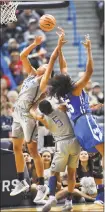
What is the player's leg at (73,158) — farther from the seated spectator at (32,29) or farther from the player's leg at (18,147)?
the seated spectator at (32,29)

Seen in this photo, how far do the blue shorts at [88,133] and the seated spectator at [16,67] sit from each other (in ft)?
20.1

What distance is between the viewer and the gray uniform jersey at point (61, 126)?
9484 mm

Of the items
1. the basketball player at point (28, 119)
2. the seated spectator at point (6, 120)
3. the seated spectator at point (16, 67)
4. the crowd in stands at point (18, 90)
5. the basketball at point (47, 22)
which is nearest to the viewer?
the basketball at point (47, 22)

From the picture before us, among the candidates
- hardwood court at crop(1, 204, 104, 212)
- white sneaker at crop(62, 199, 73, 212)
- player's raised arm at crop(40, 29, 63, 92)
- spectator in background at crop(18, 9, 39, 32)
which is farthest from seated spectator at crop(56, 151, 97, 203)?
spectator in background at crop(18, 9, 39, 32)

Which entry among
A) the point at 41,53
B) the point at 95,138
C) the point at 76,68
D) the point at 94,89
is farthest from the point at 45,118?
the point at 76,68

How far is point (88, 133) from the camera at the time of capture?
888cm

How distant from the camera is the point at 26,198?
11391mm

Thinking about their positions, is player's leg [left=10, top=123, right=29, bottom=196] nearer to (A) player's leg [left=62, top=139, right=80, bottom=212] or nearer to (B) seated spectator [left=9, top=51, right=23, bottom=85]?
(A) player's leg [left=62, top=139, right=80, bottom=212]

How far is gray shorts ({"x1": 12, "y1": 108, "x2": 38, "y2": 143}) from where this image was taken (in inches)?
380

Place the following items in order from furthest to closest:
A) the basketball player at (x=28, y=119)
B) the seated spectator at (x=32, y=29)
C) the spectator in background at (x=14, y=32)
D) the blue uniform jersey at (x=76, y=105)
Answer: the spectator in background at (x=14, y=32)
the seated spectator at (x=32, y=29)
the basketball player at (x=28, y=119)
the blue uniform jersey at (x=76, y=105)

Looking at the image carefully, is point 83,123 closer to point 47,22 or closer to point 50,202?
point 50,202

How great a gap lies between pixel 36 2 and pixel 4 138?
3095 mm

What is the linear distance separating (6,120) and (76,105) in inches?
154

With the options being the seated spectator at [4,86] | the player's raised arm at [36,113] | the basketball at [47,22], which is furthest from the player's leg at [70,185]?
the seated spectator at [4,86]
